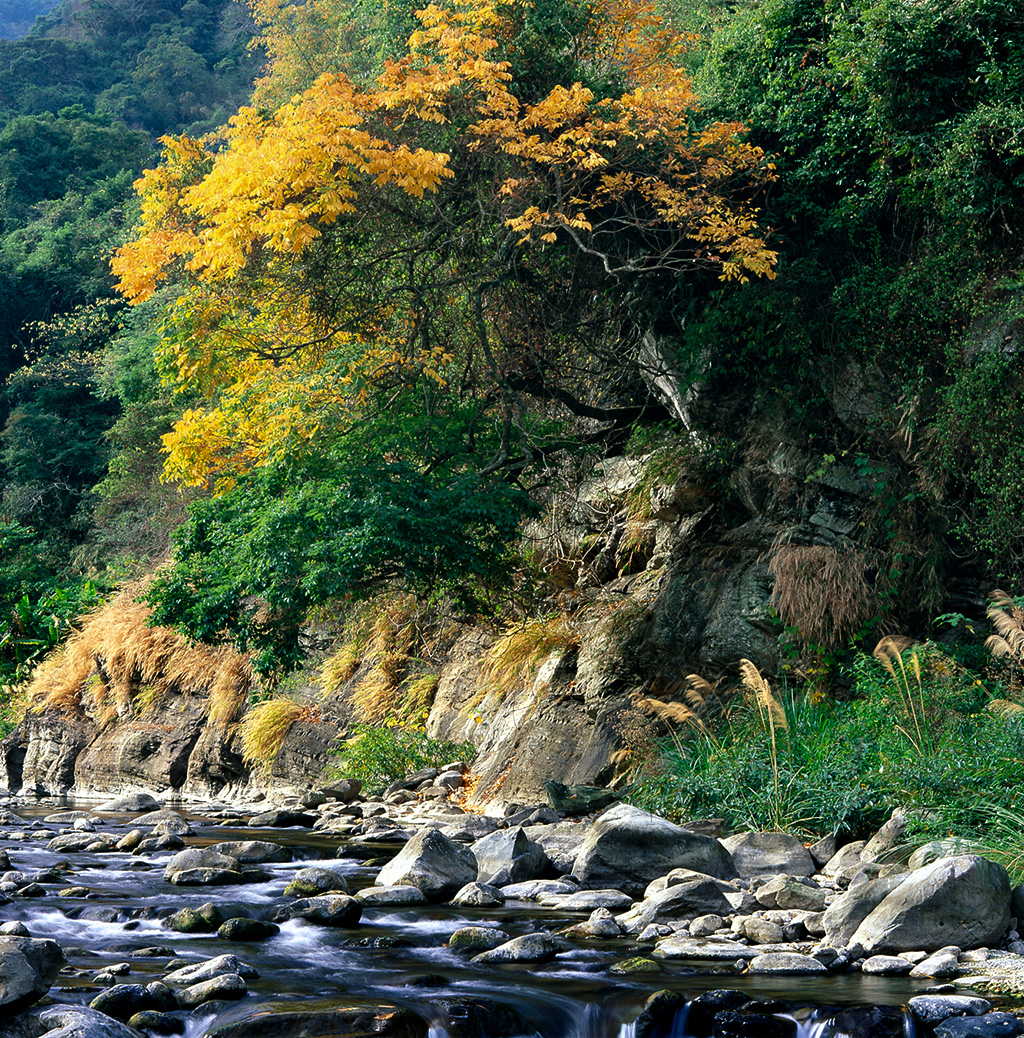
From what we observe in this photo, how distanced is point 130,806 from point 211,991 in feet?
26.3

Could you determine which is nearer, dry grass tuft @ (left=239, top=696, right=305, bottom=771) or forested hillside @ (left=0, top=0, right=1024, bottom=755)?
forested hillside @ (left=0, top=0, right=1024, bottom=755)

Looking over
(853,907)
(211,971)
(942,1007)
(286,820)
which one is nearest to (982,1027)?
(942,1007)

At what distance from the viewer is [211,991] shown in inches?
177

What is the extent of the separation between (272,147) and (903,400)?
631cm

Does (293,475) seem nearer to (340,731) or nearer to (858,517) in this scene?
(340,731)

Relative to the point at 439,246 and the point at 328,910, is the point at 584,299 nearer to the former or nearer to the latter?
the point at 439,246

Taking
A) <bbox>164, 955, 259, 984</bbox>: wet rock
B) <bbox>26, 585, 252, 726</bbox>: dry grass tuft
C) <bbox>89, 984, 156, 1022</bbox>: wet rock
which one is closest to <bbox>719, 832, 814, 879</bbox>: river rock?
<bbox>164, 955, 259, 984</bbox>: wet rock

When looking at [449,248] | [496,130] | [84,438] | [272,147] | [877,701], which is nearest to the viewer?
[877,701]

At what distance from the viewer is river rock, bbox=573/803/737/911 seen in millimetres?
6586

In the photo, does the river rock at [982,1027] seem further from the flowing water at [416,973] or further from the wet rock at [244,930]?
the wet rock at [244,930]

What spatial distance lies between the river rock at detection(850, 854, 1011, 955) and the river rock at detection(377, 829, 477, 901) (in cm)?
264

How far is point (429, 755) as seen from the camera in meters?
11.4

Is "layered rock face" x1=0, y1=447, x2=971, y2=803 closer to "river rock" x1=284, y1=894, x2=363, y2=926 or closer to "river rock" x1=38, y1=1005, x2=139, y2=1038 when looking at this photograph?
"river rock" x1=284, y1=894, x2=363, y2=926

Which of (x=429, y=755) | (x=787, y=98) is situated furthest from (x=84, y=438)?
(x=787, y=98)
